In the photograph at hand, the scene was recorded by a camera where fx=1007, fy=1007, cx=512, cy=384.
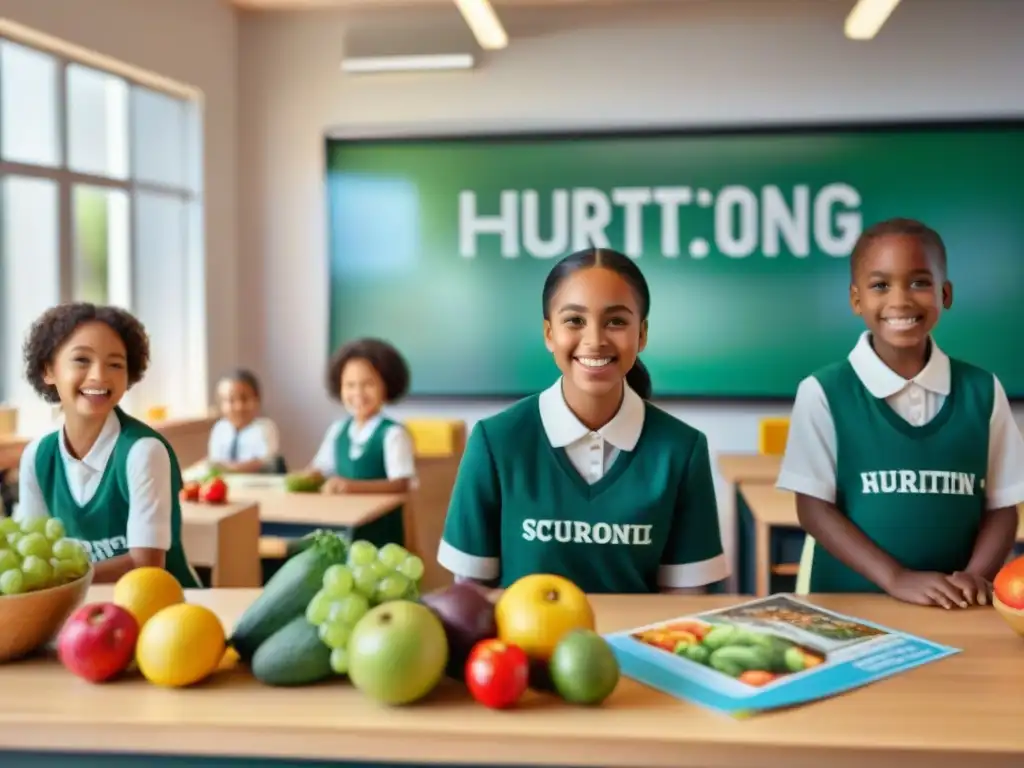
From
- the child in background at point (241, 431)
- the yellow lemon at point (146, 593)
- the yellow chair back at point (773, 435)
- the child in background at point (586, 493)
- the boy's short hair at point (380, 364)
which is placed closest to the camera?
the yellow lemon at point (146, 593)

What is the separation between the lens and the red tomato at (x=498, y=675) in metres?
1.01

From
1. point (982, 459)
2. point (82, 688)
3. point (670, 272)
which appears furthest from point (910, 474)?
point (670, 272)

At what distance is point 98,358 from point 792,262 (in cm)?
413

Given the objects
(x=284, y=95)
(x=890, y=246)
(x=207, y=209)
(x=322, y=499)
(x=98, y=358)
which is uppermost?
(x=284, y=95)

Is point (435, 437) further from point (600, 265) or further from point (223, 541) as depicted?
point (600, 265)

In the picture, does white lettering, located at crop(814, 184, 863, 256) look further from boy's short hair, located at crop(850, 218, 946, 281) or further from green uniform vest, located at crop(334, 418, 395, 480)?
boy's short hair, located at crop(850, 218, 946, 281)

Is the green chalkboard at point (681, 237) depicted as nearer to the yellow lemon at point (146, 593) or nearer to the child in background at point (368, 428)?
the child in background at point (368, 428)

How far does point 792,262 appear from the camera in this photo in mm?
5191

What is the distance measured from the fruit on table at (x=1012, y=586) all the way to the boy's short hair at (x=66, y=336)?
56.4 inches

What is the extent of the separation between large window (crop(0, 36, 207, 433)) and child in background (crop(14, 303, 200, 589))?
2215 millimetres

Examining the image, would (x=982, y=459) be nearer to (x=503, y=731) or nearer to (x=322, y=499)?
(x=503, y=731)

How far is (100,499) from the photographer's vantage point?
1.82 m

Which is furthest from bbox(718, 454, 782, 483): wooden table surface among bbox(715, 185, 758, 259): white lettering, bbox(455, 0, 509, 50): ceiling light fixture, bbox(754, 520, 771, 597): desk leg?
bbox(455, 0, 509, 50): ceiling light fixture

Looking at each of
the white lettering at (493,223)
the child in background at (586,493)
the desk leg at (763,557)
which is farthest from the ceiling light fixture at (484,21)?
the child in background at (586,493)
